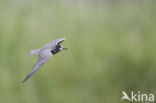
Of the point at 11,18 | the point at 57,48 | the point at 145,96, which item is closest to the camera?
the point at 57,48

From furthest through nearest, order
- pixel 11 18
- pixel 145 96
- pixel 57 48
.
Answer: pixel 11 18
pixel 145 96
pixel 57 48

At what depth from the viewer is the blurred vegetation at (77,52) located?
2.77m

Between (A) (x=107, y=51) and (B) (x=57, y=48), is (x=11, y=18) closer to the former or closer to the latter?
(A) (x=107, y=51)

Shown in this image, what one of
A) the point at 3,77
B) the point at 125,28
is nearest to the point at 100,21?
the point at 125,28

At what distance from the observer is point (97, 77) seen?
2.79 metres

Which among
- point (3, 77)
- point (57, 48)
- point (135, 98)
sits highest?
point (57, 48)

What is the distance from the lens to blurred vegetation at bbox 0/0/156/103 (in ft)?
9.09

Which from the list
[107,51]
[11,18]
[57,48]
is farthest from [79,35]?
[57,48]

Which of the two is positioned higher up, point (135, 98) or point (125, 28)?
point (125, 28)

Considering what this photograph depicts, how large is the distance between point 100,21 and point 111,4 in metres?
0.13

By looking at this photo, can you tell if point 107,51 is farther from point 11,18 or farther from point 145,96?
point 11,18

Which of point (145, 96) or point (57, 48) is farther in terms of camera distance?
point (145, 96)

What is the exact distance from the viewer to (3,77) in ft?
9.12

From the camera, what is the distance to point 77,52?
9.27ft
